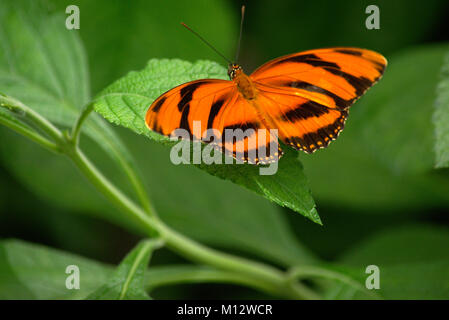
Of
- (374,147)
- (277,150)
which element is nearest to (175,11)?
(374,147)

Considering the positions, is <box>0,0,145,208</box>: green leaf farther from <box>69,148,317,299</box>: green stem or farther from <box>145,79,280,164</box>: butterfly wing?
<box>145,79,280,164</box>: butterfly wing

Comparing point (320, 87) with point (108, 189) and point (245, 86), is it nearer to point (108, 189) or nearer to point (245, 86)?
point (245, 86)

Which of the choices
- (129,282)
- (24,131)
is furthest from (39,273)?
(24,131)

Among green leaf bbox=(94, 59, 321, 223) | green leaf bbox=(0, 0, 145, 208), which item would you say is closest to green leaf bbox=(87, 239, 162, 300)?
green leaf bbox=(0, 0, 145, 208)

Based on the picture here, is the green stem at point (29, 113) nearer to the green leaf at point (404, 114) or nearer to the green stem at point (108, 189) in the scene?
the green stem at point (108, 189)

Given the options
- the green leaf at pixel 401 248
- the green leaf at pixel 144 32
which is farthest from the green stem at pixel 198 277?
the green leaf at pixel 144 32

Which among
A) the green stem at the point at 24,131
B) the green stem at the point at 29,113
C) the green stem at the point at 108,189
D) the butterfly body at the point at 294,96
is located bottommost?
the green stem at the point at 108,189
